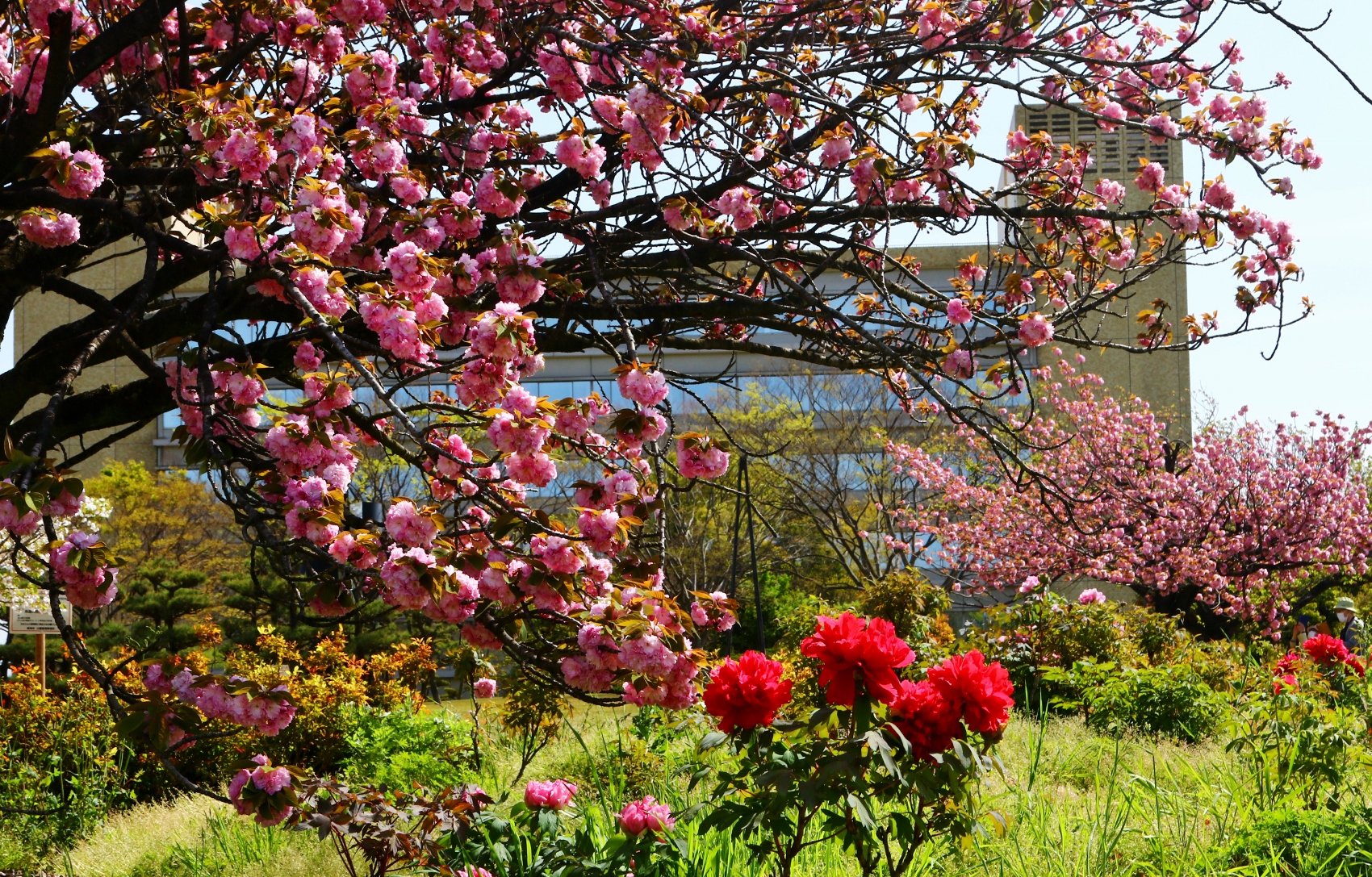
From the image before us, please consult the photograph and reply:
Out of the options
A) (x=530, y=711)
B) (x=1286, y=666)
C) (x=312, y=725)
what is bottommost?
(x=312, y=725)

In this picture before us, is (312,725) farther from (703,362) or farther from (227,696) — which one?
(703,362)

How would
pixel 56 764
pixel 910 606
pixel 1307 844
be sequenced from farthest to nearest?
pixel 910 606 < pixel 56 764 < pixel 1307 844

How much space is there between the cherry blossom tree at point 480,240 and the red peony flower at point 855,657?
36 centimetres

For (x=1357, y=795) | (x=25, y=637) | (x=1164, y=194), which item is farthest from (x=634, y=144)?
(x=25, y=637)

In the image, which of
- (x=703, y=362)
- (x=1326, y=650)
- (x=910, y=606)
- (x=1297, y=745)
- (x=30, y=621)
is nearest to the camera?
(x=1297, y=745)

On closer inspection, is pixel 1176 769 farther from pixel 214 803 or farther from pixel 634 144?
pixel 214 803

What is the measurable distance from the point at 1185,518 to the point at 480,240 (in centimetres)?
1459

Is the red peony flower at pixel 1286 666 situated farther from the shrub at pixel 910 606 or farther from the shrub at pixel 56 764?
the shrub at pixel 56 764

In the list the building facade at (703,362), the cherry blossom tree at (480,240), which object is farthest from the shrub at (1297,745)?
the building facade at (703,362)

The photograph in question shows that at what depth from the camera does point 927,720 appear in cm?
253

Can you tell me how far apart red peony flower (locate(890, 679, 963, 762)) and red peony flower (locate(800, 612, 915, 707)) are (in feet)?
0.22

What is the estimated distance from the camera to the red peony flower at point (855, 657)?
8.05 ft

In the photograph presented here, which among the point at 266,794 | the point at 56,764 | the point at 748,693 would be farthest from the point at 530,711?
the point at 748,693

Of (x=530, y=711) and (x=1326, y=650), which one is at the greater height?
(x=1326, y=650)
